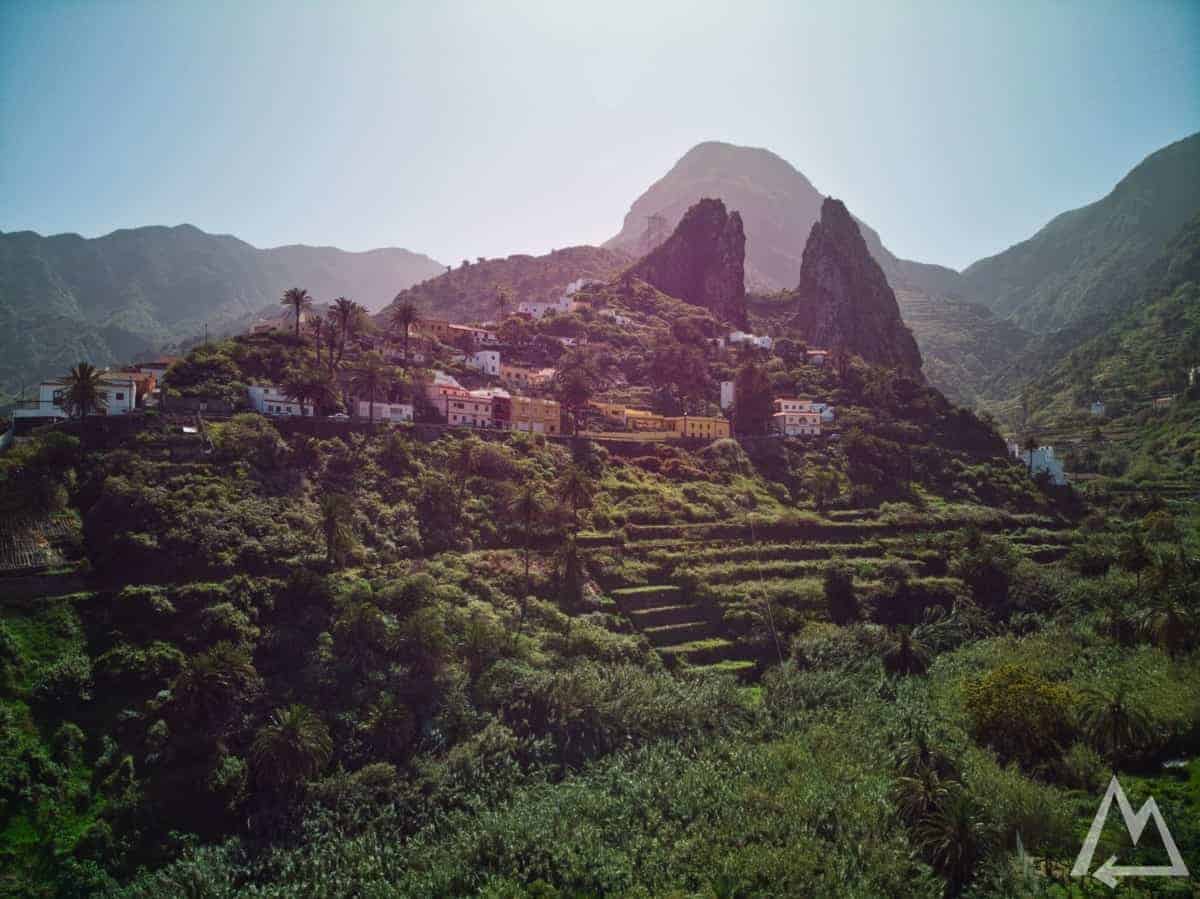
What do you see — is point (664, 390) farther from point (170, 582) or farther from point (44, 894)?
point (44, 894)

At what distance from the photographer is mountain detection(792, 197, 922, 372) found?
13612cm

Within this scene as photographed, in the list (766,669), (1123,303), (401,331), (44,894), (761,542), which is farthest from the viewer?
(1123,303)

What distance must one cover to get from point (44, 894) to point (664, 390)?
7668cm

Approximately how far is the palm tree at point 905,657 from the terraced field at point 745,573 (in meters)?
5.95

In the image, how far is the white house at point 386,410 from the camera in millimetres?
60875

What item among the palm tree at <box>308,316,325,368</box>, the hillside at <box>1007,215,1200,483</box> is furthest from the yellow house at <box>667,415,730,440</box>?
the hillside at <box>1007,215,1200,483</box>

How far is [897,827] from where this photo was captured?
91.0 feet

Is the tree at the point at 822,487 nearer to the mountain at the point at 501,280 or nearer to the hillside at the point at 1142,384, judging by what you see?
the hillside at the point at 1142,384

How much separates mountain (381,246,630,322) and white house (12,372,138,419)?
87326 mm

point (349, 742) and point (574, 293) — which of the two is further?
point (574, 293)

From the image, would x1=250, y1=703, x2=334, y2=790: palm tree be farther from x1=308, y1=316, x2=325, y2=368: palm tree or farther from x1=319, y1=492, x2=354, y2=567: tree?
x1=308, y1=316, x2=325, y2=368: palm tree

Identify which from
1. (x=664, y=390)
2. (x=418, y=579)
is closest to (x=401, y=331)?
(x=664, y=390)

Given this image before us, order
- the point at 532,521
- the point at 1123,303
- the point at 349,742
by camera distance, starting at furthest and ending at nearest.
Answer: the point at 1123,303, the point at 532,521, the point at 349,742

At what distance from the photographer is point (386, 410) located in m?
61.3
